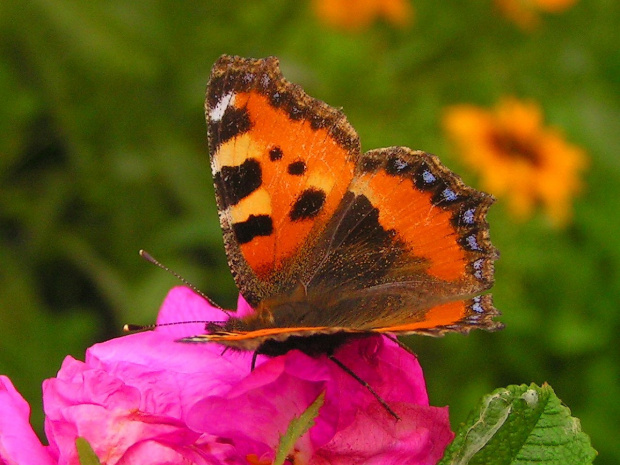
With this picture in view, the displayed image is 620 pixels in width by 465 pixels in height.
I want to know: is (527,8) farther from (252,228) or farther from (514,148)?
(252,228)

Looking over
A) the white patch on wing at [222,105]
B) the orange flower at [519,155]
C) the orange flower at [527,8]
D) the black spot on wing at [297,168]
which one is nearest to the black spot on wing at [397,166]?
the black spot on wing at [297,168]

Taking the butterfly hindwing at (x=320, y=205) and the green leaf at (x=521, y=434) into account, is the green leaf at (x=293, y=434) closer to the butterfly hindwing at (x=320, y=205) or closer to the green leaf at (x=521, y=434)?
the green leaf at (x=521, y=434)

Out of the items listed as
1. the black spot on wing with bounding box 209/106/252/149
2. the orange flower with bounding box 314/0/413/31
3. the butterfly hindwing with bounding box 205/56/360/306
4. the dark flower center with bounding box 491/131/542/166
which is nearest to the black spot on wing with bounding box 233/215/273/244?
the butterfly hindwing with bounding box 205/56/360/306

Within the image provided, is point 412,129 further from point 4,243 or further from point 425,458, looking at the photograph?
point 425,458

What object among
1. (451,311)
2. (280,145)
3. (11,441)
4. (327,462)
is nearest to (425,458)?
(327,462)

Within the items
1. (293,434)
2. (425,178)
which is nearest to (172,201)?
(425,178)

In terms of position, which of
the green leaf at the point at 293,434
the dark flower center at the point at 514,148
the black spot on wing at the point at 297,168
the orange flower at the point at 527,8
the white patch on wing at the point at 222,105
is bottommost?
the green leaf at the point at 293,434
